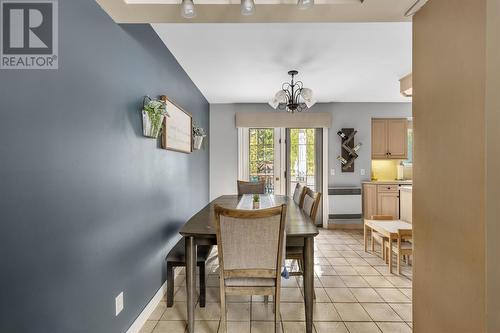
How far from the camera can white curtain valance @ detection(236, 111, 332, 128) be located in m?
5.08

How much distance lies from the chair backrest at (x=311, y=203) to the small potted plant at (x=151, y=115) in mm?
1480

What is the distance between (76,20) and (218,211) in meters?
1.29

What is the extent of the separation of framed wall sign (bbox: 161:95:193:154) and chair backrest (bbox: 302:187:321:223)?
1480 millimetres

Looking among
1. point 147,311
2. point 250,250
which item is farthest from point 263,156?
point 250,250

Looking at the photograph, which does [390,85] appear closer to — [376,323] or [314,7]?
[314,7]

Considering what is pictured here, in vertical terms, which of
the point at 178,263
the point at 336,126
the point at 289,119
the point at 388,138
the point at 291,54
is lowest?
the point at 178,263

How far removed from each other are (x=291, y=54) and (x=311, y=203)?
5.41 ft

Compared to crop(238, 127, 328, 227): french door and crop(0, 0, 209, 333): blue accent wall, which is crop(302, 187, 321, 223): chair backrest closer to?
crop(0, 0, 209, 333): blue accent wall

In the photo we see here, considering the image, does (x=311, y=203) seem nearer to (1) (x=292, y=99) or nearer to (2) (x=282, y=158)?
(1) (x=292, y=99)

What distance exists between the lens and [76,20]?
1384 mm

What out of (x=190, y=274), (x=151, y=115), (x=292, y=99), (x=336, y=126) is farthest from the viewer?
(x=336, y=126)

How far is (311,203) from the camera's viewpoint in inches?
94.1

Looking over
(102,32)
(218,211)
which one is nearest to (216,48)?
(102,32)

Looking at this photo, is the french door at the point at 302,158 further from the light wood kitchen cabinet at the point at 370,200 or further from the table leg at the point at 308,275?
the table leg at the point at 308,275
